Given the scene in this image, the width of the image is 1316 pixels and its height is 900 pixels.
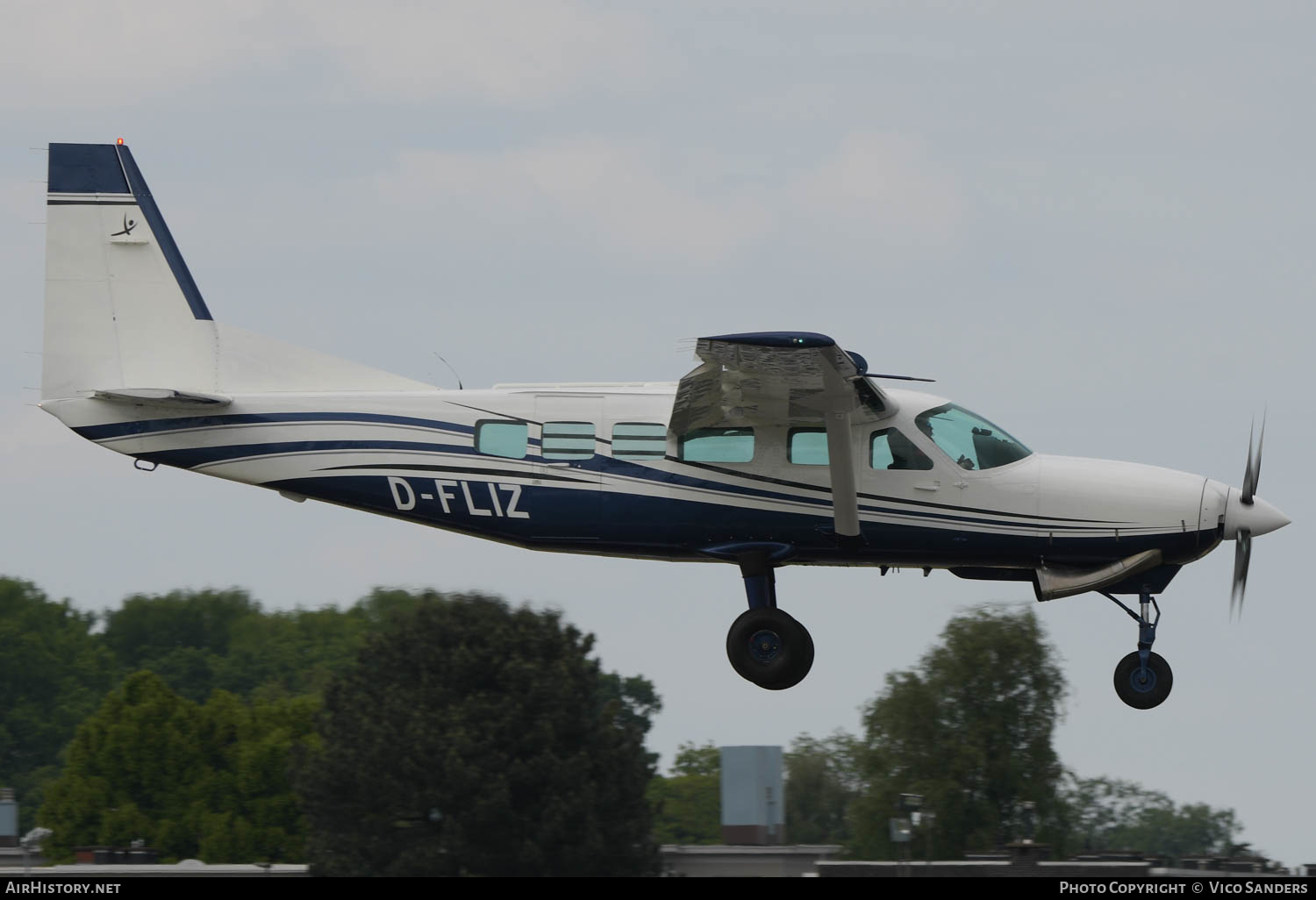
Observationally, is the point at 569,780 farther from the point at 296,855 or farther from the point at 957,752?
the point at 957,752

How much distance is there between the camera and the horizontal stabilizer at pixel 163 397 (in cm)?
1992

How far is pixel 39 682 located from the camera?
233ft

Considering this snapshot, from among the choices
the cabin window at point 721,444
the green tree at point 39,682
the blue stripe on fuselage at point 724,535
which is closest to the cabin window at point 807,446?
the cabin window at point 721,444

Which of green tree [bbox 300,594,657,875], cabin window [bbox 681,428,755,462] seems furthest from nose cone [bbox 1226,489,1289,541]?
green tree [bbox 300,594,657,875]

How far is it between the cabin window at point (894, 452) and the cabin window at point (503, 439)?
11.9 feet

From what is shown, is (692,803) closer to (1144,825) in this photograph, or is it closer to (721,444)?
(1144,825)

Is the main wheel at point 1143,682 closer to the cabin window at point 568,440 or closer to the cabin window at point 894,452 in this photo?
the cabin window at point 894,452

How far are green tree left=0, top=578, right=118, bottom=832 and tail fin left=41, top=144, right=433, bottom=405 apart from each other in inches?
2049

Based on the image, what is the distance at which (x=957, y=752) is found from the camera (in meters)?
59.4

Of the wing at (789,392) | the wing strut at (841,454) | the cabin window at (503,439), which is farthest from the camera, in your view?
the cabin window at (503,439)

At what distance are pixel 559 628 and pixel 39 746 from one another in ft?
104

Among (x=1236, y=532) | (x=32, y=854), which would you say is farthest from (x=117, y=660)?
(x=1236, y=532)

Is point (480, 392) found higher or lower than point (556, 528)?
higher

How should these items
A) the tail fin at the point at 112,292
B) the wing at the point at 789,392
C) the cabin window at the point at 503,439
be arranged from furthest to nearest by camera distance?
1. the tail fin at the point at 112,292
2. the cabin window at the point at 503,439
3. the wing at the point at 789,392
